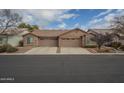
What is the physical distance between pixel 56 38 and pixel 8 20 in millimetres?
3159

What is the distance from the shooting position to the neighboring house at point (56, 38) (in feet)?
37.6

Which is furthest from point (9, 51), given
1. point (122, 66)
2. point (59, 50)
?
point (122, 66)

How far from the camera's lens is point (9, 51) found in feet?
36.9

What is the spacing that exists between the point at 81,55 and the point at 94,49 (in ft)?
3.03

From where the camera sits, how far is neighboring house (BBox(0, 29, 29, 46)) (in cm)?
1109

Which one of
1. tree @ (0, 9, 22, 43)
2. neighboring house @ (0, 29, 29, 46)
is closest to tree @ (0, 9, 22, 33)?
tree @ (0, 9, 22, 43)

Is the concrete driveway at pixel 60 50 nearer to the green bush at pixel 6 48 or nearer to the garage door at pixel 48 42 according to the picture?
the garage door at pixel 48 42

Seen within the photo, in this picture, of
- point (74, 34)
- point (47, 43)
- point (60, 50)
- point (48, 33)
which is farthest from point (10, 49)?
point (74, 34)

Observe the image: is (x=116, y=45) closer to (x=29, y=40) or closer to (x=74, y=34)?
(x=74, y=34)

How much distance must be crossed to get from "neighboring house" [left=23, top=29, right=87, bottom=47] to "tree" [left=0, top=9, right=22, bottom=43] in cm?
116

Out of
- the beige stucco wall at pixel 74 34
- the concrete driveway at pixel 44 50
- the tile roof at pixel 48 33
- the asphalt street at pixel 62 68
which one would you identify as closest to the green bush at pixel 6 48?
the asphalt street at pixel 62 68

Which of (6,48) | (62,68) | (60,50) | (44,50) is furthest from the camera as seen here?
(60,50)

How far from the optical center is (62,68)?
9852 mm

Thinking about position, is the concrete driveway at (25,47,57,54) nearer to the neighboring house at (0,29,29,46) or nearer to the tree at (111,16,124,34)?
the neighboring house at (0,29,29,46)
